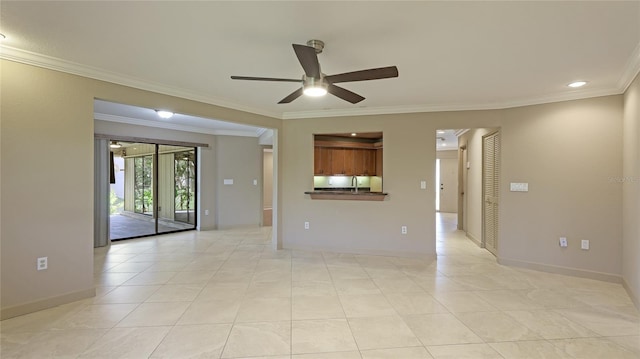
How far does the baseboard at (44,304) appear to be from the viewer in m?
2.70

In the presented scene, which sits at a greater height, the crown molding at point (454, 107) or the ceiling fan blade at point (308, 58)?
the crown molding at point (454, 107)

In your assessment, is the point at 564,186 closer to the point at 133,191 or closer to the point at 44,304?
the point at 44,304

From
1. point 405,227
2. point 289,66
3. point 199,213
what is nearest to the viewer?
point 289,66

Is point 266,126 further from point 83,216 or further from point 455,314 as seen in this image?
point 455,314

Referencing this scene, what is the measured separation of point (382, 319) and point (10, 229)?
11.4ft

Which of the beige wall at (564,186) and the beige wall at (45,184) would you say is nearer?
the beige wall at (45,184)

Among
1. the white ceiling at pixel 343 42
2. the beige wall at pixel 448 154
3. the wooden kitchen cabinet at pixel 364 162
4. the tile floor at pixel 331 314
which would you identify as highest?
the white ceiling at pixel 343 42

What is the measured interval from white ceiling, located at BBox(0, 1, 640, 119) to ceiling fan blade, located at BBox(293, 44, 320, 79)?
0.27m

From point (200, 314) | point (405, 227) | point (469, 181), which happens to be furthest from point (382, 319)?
point (469, 181)

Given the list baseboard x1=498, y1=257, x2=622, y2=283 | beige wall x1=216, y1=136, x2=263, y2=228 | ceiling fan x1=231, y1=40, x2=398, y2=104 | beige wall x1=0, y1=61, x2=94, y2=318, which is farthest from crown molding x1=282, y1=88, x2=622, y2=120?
beige wall x1=0, y1=61, x2=94, y2=318

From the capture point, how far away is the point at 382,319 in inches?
106

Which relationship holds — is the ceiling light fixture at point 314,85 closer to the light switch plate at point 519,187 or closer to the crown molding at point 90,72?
the crown molding at point 90,72

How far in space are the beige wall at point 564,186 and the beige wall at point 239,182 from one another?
5491mm

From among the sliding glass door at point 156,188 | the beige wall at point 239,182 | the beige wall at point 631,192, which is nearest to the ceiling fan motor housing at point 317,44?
the beige wall at point 631,192
